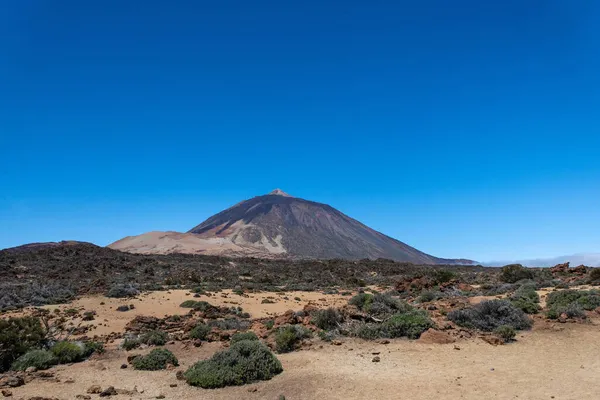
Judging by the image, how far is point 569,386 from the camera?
7.46m

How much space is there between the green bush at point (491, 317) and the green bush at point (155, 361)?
8634 mm

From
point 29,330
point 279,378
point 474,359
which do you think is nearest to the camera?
point 279,378

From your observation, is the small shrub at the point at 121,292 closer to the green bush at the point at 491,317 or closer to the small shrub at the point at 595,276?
the green bush at the point at 491,317

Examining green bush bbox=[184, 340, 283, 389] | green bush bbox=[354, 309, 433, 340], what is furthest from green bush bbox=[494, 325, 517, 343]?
green bush bbox=[184, 340, 283, 389]

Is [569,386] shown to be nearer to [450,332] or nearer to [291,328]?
[450,332]

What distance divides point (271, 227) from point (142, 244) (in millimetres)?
39014

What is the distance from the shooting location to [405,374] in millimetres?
8539

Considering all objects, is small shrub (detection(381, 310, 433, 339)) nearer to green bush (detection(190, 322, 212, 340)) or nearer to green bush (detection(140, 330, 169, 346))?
green bush (detection(190, 322, 212, 340))

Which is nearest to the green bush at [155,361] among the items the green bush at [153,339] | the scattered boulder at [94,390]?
the scattered boulder at [94,390]

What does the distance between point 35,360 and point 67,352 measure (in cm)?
75

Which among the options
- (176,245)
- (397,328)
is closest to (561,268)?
(397,328)

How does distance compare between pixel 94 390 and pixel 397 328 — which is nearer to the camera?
pixel 94 390

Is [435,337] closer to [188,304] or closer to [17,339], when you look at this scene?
[17,339]

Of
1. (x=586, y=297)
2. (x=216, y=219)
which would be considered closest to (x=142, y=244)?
(x=216, y=219)
